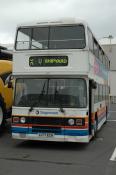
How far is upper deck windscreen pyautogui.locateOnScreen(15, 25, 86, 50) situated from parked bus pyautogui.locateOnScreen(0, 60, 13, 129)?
8.64 ft

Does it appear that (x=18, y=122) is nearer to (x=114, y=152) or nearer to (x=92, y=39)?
(x=114, y=152)

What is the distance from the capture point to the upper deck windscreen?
12.9m

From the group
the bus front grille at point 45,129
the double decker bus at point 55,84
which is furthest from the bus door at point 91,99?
the bus front grille at point 45,129

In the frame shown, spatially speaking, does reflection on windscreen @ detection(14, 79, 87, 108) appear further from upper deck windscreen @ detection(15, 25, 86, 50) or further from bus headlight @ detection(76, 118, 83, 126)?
upper deck windscreen @ detection(15, 25, 86, 50)

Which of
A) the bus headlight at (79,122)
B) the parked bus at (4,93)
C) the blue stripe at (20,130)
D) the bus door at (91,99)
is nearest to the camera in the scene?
the bus headlight at (79,122)

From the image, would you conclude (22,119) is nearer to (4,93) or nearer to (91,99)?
(91,99)

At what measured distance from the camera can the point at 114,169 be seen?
31.6 ft

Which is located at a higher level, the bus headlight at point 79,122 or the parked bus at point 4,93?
the parked bus at point 4,93

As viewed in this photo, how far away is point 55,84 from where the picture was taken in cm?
1266

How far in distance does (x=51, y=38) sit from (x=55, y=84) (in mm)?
1547

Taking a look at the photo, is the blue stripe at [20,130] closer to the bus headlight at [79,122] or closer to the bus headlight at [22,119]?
the bus headlight at [22,119]

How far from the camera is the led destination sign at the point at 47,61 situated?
12656 millimetres

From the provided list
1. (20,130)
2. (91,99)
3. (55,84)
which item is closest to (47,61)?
(55,84)

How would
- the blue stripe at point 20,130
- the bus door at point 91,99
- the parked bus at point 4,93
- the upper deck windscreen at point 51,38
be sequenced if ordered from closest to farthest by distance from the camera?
1. the blue stripe at point 20,130
2. the upper deck windscreen at point 51,38
3. the bus door at point 91,99
4. the parked bus at point 4,93
